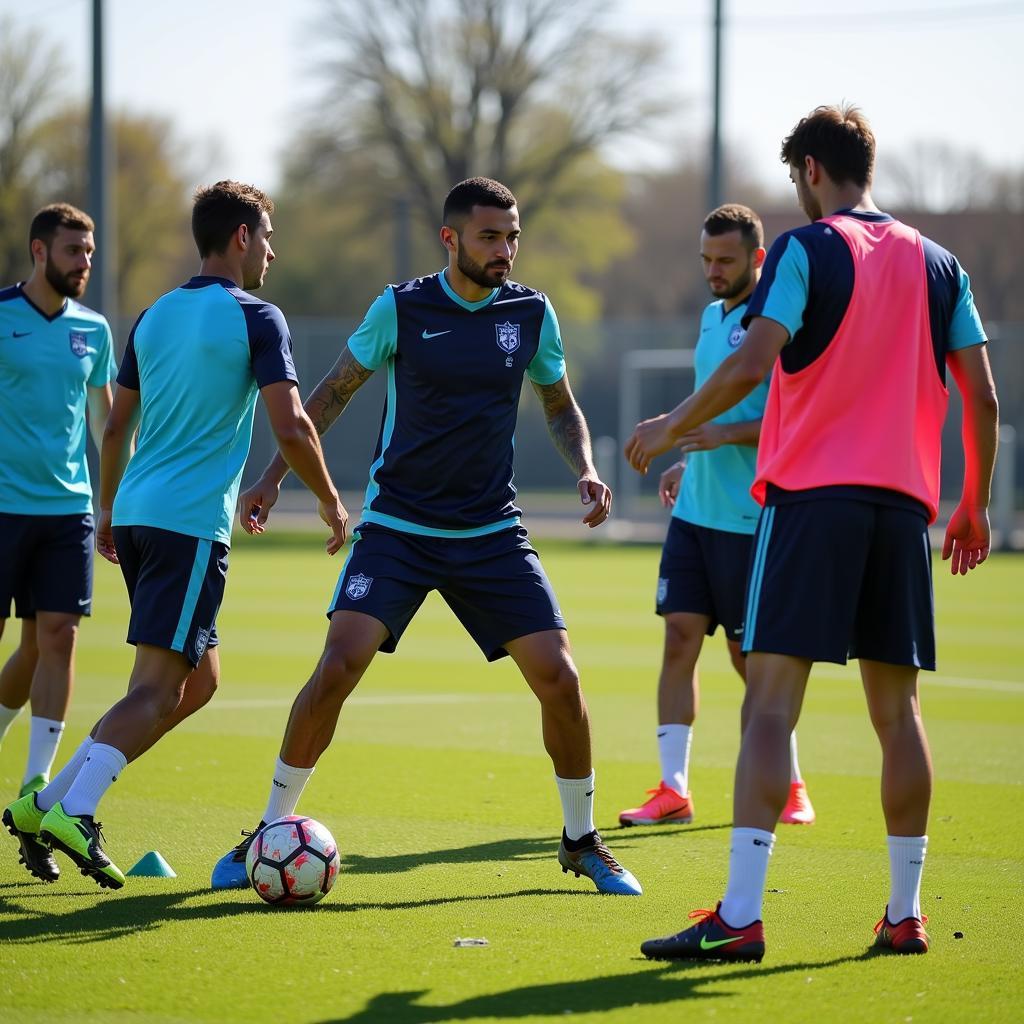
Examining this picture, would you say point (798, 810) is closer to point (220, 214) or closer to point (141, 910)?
point (141, 910)

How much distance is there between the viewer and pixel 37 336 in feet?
23.2

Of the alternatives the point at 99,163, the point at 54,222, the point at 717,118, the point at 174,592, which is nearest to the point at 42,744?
the point at 174,592

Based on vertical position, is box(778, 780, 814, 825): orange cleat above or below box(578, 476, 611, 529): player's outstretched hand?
below

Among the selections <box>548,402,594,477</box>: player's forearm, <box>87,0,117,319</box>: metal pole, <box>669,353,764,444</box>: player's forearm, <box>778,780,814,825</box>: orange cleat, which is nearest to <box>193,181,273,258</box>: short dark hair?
<box>548,402,594,477</box>: player's forearm

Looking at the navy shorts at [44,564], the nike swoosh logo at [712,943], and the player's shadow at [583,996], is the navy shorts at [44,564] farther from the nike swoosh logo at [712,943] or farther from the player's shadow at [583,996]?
the nike swoosh logo at [712,943]

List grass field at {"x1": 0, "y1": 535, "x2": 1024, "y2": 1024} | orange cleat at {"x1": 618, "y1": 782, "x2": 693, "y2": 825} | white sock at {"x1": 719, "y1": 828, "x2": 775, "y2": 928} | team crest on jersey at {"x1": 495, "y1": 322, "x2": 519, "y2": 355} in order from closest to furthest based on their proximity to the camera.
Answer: grass field at {"x1": 0, "y1": 535, "x2": 1024, "y2": 1024}
white sock at {"x1": 719, "y1": 828, "x2": 775, "y2": 928}
team crest on jersey at {"x1": 495, "y1": 322, "x2": 519, "y2": 355}
orange cleat at {"x1": 618, "y1": 782, "x2": 693, "y2": 825}

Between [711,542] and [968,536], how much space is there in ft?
6.58

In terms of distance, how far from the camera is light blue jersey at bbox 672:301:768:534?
7.31 meters

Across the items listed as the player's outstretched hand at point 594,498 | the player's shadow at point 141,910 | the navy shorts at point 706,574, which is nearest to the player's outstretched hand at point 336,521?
the player's outstretched hand at point 594,498

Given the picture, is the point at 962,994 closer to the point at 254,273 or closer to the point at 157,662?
the point at 157,662

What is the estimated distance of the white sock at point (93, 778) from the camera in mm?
5430

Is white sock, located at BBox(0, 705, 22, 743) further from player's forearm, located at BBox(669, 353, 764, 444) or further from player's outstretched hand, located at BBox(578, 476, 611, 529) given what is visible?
player's forearm, located at BBox(669, 353, 764, 444)

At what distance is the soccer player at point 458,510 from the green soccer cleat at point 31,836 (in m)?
0.62

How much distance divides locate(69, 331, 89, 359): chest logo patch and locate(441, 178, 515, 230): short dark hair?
6.81 ft
